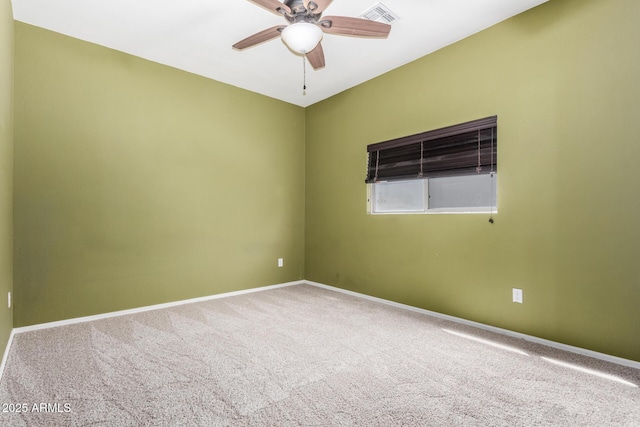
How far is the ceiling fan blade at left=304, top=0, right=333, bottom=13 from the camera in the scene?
195 centimetres

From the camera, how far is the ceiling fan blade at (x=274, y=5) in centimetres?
192

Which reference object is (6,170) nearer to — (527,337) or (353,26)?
(353,26)

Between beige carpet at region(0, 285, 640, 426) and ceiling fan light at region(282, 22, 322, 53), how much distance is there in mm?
2216

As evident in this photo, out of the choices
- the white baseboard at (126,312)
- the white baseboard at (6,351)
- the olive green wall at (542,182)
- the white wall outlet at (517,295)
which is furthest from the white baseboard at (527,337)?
the white baseboard at (6,351)

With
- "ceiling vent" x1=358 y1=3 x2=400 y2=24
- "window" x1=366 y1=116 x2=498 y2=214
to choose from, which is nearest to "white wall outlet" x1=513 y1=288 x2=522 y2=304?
"window" x1=366 y1=116 x2=498 y2=214

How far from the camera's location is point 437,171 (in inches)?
125

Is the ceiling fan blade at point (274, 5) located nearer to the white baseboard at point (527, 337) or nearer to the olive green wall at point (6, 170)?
the olive green wall at point (6, 170)

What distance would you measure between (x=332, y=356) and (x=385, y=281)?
5.15ft

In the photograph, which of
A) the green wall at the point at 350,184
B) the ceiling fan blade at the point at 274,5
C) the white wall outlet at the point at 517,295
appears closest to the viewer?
the ceiling fan blade at the point at 274,5

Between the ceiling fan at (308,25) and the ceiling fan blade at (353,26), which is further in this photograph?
the ceiling fan blade at (353,26)

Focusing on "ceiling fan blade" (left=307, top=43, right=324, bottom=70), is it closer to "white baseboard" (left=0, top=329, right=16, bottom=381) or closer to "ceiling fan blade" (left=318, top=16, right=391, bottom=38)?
"ceiling fan blade" (left=318, top=16, right=391, bottom=38)

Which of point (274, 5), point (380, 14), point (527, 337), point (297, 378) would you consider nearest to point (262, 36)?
point (274, 5)

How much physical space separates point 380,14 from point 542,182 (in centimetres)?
192

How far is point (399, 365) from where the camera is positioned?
215cm
